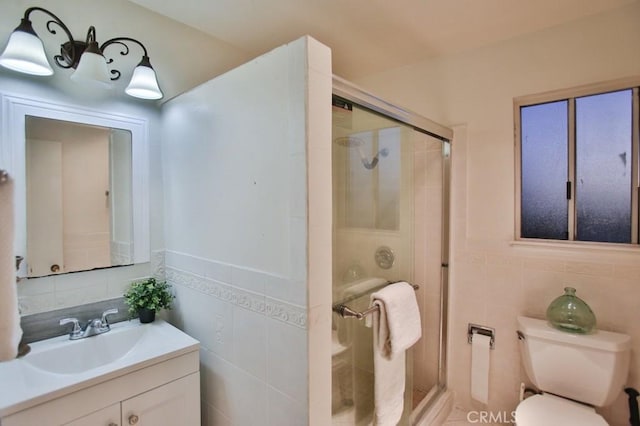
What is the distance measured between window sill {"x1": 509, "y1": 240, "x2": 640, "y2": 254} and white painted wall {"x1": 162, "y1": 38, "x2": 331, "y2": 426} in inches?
52.9

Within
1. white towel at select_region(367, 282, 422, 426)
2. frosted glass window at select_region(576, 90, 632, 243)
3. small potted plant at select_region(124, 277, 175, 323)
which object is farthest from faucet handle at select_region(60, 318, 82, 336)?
frosted glass window at select_region(576, 90, 632, 243)

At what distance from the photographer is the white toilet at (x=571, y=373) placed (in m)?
1.41

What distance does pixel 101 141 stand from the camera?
1.50m

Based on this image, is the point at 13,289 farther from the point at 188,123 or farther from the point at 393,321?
the point at 393,321

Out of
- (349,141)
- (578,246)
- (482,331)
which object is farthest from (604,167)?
(349,141)

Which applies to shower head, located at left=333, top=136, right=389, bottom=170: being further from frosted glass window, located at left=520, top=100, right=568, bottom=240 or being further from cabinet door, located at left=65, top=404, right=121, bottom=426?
cabinet door, located at left=65, top=404, right=121, bottom=426

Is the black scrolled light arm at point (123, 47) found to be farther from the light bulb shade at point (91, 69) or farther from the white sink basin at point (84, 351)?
the white sink basin at point (84, 351)

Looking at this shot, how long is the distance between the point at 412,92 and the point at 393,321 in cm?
154

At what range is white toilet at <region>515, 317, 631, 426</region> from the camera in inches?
55.4

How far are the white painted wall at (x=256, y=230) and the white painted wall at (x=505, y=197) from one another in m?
1.27

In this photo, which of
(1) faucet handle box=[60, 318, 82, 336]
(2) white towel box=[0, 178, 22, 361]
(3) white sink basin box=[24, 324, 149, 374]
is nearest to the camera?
(2) white towel box=[0, 178, 22, 361]

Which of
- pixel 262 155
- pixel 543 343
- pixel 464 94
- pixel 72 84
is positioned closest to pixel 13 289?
pixel 262 155

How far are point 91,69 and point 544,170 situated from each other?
2320 millimetres

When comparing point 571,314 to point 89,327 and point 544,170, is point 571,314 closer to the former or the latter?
point 544,170
